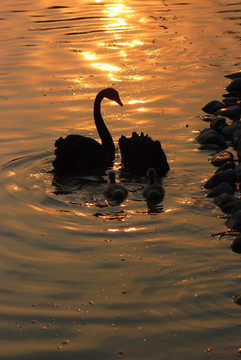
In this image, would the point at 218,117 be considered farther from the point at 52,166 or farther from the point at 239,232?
the point at 239,232

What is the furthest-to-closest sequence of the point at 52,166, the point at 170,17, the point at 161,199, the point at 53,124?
the point at 170,17 < the point at 53,124 < the point at 52,166 < the point at 161,199

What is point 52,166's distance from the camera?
1276 cm

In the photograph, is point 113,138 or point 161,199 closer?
point 161,199

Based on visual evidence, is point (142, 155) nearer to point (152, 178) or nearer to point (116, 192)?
point (152, 178)

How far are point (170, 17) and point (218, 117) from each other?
1149 centimetres

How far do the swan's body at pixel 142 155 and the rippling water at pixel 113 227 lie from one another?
0.23m

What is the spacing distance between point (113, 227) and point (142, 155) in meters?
2.47

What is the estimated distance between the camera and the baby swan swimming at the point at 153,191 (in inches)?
424

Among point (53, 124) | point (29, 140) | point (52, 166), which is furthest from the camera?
point (53, 124)

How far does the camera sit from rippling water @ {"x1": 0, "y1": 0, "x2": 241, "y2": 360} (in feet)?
24.5

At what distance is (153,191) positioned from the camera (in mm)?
10805

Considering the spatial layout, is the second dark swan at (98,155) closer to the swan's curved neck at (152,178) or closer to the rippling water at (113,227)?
the rippling water at (113,227)

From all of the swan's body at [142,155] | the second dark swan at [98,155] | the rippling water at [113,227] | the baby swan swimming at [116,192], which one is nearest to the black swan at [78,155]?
the second dark swan at [98,155]

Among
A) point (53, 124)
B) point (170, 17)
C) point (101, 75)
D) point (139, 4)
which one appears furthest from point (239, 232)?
point (139, 4)
